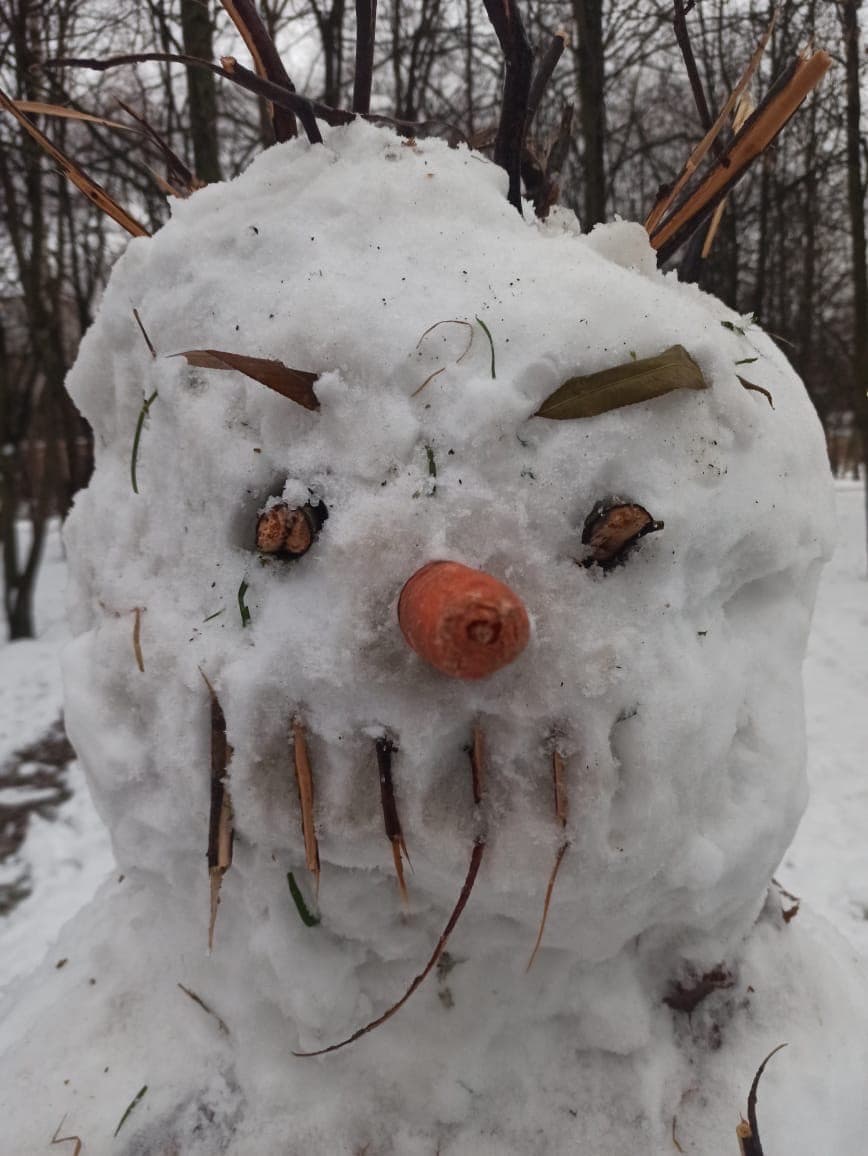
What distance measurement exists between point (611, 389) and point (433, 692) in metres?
0.45

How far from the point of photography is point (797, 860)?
2586mm

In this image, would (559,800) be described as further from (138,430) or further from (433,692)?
(138,430)

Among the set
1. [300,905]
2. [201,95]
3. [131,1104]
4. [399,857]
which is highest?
[201,95]

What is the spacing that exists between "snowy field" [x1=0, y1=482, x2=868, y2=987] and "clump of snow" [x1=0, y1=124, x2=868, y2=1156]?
102cm

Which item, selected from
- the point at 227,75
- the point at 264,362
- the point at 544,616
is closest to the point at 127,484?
the point at 264,362

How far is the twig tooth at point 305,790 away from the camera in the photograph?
0.92 metres

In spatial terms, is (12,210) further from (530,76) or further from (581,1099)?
(581,1099)

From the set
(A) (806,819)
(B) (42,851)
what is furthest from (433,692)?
(B) (42,851)

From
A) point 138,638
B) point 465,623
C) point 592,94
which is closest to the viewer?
point 465,623

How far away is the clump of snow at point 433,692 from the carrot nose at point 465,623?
3.8 inches

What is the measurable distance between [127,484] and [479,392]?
61 centimetres

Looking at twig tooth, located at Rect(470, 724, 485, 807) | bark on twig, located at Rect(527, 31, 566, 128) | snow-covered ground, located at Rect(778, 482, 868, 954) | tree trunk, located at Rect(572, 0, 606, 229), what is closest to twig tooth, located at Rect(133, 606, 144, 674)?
twig tooth, located at Rect(470, 724, 485, 807)

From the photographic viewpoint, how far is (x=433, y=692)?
0.90 m

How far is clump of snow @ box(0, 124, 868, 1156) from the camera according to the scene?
92 cm
